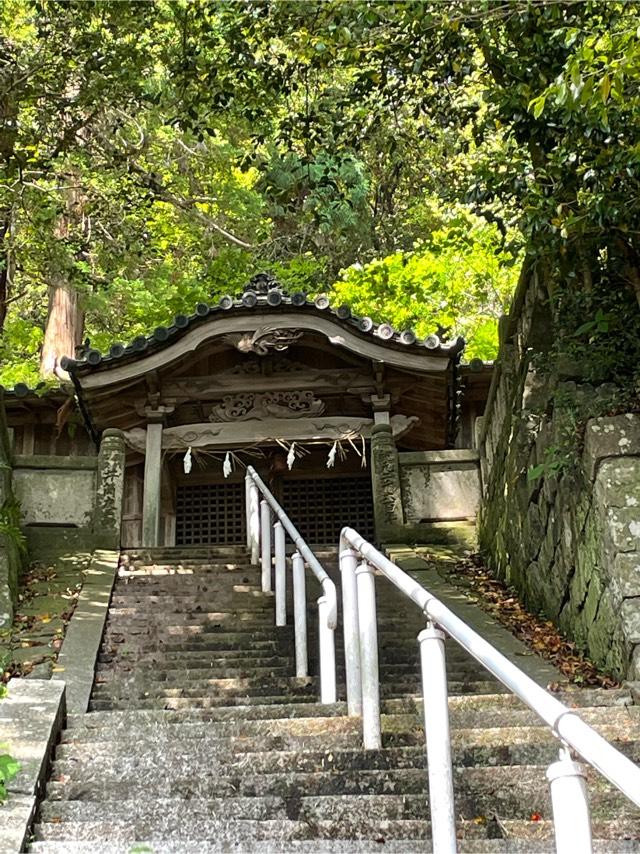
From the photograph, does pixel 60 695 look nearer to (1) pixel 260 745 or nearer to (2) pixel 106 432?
(1) pixel 260 745

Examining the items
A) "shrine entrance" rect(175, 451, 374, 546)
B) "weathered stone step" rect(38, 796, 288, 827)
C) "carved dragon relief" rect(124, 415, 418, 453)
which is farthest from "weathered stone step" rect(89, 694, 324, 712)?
"shrine entrance" rect(175, 451, 374, 546)

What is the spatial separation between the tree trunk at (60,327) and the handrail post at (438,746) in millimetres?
15508

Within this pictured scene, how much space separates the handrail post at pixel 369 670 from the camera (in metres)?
4.27

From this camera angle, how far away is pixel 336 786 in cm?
400

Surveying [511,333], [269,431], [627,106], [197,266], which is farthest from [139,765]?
[197,266]

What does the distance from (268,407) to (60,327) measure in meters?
7.66

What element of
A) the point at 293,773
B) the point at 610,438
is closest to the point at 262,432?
the point at 610,438

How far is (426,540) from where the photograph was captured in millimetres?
10773

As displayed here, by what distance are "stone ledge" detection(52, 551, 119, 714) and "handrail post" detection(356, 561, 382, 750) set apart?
6.82 ft

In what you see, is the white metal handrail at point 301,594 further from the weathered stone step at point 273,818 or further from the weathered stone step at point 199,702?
the weathered stone step at point 273,818

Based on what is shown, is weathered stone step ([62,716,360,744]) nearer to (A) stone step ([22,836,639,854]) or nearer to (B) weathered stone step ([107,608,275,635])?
(A) stone step ([22,836,639,854])

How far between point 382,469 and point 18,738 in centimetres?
725

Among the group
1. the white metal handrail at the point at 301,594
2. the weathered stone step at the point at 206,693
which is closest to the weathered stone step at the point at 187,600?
the white metal handrail at the point at 301,594

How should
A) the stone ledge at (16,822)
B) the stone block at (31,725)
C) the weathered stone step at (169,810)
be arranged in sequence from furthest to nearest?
1. the stone block at (31,725)
2. the weathered stone step at (169,810)
3. the stone ledge at (16,822)
